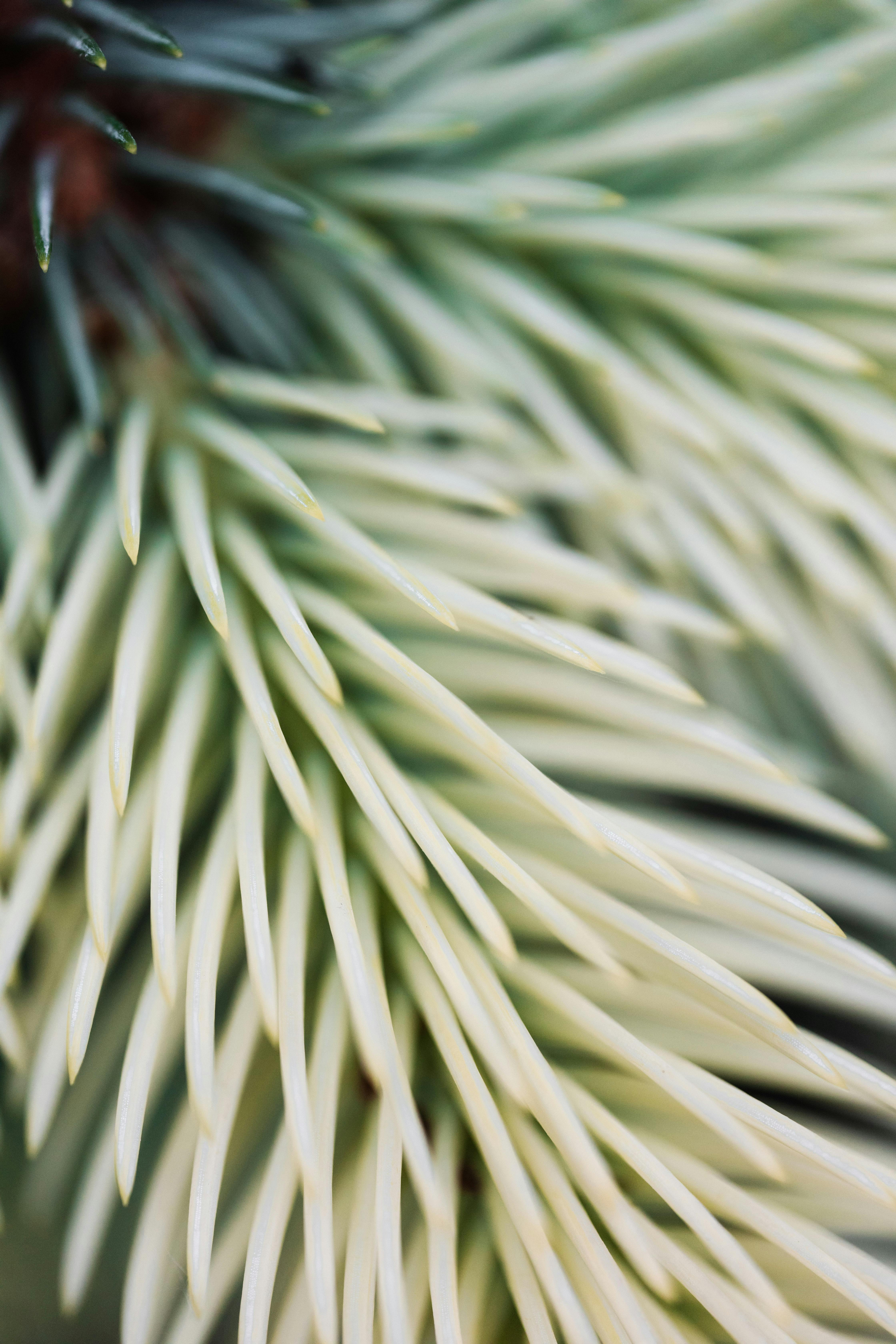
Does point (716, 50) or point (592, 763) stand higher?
point (716, 50)

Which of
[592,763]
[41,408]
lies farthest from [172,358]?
[592,763]

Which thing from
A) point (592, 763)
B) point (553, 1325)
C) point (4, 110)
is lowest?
point (553, 1325)

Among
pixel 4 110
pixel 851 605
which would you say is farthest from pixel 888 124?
pixel 4 110

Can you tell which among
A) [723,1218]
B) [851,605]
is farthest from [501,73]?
[723,1218]

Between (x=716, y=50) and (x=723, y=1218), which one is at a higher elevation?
(x=716, y=50)

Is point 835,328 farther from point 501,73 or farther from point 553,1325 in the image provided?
point 553,1325

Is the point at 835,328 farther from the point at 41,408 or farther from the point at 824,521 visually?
the point at 41,408
